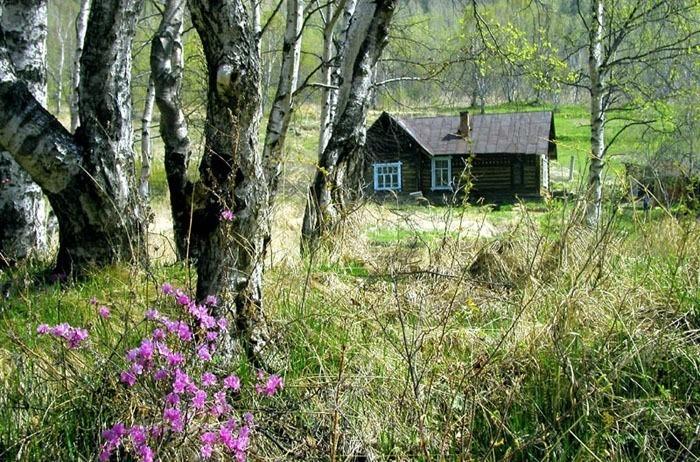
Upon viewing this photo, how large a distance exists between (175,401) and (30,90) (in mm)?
4602

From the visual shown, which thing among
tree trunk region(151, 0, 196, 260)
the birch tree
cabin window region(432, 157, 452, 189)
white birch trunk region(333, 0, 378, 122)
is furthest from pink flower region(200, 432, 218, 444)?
cabin window region(432, 157, 452, 189)

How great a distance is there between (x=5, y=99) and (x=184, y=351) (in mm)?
2811

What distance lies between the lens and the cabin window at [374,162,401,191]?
34.4 metres

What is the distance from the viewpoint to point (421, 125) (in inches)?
1368

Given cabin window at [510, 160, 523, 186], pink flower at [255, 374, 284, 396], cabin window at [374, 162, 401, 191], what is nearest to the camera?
pink flower at [255, 374, 284, 396]

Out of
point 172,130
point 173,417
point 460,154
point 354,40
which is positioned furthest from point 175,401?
point 460,154

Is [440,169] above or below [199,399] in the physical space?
above

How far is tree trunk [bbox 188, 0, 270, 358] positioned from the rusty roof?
95.9 ft

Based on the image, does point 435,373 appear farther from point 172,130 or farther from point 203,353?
point 172,130

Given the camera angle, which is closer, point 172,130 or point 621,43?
point 172,130

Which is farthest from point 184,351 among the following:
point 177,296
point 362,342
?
point 362,342

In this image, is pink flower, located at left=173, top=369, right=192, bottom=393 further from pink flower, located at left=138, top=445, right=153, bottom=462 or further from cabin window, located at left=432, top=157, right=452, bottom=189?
cabin window, located at left=432, top=157, right=452, bottom=189

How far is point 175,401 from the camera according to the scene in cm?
232

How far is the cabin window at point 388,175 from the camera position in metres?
34.4
